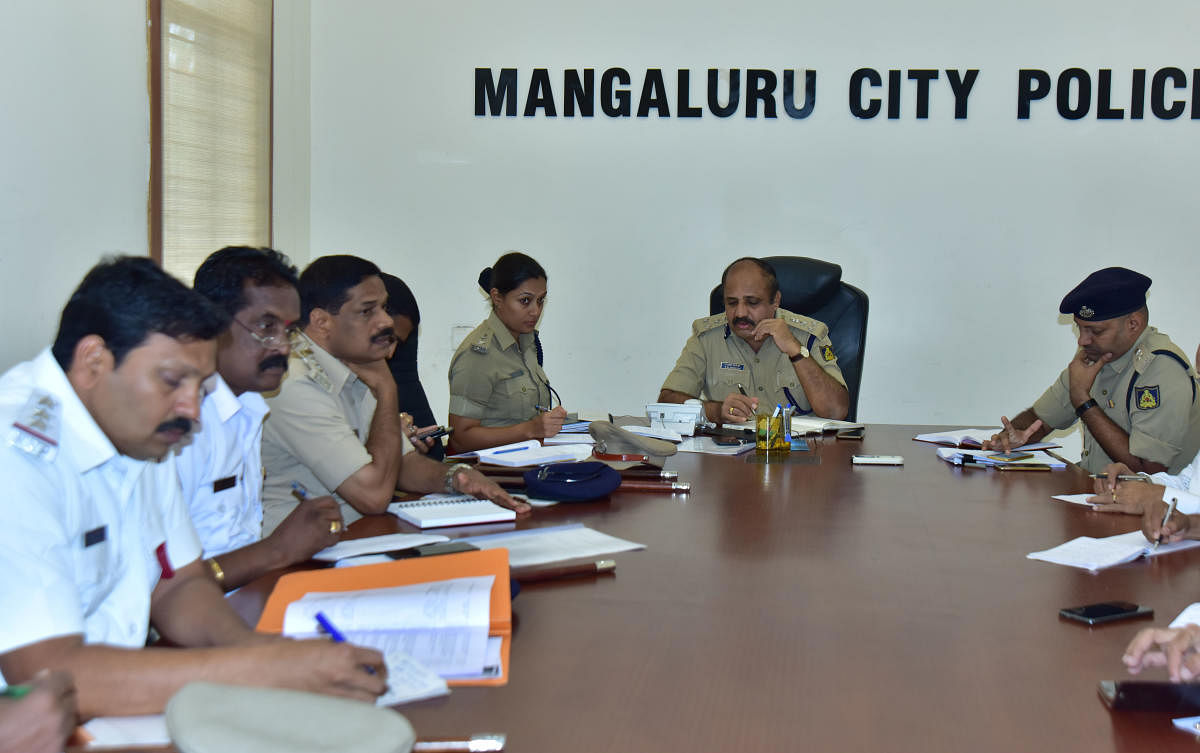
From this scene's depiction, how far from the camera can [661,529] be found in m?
2.14

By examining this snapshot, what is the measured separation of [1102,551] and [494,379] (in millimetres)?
2297

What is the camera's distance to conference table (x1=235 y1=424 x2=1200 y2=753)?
1198 mm

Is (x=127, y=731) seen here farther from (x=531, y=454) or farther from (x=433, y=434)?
(x=433, y=434)

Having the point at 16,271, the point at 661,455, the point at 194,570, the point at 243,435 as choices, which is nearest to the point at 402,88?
the point at 16,271

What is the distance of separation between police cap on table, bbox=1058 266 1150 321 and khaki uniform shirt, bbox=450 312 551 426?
189 cm

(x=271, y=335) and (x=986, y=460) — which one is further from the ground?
(x=271, y=335)

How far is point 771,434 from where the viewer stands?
10.4 feet

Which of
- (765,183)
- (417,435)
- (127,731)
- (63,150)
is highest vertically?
(765,183)

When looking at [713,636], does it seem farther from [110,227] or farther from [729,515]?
[110,227]

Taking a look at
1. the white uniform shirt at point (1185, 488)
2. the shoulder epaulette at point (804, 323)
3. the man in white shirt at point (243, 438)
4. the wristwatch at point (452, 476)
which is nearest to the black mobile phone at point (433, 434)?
the wristwatch at point (452, 476)

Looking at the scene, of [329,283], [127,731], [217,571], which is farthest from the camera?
[329,283]

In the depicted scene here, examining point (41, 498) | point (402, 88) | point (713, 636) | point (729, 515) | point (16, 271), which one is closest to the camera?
point (41, 498)

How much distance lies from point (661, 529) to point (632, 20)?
3.48 m

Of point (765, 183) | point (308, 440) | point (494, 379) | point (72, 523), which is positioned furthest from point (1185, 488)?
point (765, 183)
